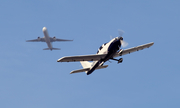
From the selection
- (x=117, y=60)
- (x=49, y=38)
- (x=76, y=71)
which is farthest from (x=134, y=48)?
(x=49, y=38)

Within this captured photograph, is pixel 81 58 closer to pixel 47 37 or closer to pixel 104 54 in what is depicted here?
pixel 104 54

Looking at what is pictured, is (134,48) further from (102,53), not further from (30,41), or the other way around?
(30,41)

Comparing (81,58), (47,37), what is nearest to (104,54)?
(81,58)

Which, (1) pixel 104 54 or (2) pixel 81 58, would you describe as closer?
(2) pixel 81 58

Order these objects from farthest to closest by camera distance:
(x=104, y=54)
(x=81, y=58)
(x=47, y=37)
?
(x=47, y=37) → (x=104, y=54) → (x=81, y=58)

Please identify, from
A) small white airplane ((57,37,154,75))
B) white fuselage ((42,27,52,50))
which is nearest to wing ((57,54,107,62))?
small white airplane ((57,37,154,75))

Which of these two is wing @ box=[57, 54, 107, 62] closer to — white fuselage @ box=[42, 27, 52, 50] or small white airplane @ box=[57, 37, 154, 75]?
small white airplane @ box=[57, 37, 154, 75]

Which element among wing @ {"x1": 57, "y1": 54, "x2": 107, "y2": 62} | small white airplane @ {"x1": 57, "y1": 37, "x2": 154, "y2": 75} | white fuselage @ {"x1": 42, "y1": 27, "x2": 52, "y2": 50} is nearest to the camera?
wing @ {"x1": 57, "y1": 54, "x2": 107, "y2": 62}

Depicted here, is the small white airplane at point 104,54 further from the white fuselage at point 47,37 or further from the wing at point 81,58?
the white fuselage at point 47,37

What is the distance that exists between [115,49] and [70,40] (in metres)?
52.1

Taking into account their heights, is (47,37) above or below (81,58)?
above

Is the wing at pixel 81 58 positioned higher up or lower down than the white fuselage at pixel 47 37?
lower down

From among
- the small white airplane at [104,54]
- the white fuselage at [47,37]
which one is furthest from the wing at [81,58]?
the white fuselage at [47,37]

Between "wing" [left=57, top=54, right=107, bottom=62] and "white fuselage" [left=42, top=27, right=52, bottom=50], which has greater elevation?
"white fuselage" [left=42, top=27, right=52, bottom=50]
